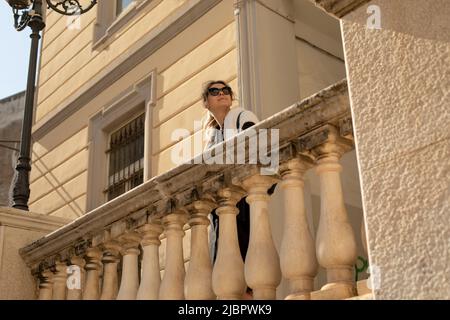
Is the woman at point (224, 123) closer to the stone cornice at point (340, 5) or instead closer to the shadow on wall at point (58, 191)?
the stone cornice at point (340, 5)

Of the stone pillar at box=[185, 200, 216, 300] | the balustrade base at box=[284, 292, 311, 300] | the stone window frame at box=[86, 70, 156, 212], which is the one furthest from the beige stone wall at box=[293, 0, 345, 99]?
the balustrade base at box=[284, 292, 311, 300]

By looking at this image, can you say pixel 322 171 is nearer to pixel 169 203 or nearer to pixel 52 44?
pixel 169 203

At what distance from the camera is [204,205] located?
3562mm

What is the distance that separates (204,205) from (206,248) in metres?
0.23

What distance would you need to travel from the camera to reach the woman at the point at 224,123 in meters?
3.87

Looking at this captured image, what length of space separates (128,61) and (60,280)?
498cm

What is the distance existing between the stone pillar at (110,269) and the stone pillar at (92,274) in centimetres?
8

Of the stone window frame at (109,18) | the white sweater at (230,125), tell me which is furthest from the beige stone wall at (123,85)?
the white sweater at (230,125)

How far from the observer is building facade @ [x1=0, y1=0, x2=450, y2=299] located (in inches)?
85.7

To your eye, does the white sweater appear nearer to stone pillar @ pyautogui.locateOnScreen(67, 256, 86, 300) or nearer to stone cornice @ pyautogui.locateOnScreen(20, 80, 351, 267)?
stone cornice @ pyautogui.locateOnScreen(20, 80, 351, 267)

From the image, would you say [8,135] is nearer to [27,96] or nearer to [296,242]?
[27,96]

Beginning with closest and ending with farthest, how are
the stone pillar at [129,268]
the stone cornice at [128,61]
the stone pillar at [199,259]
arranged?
the stone pillar at [199,259]
the stone pillar at [129,268]
the stone cornice at [128,61]

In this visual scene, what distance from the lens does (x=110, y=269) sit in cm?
412

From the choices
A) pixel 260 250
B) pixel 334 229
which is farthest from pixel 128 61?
pixel 334 229
